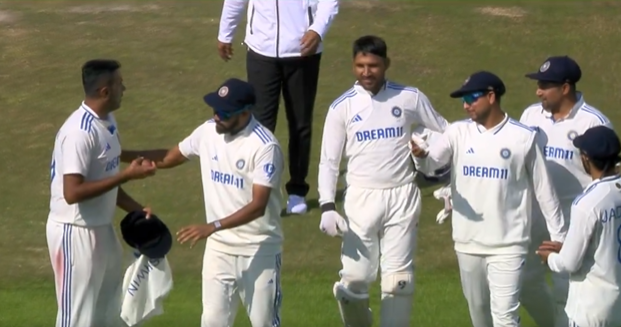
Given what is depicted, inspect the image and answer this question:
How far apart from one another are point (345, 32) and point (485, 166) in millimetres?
9132

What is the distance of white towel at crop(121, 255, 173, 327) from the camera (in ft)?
25.0

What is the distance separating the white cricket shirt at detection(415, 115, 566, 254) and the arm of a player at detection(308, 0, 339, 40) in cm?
303

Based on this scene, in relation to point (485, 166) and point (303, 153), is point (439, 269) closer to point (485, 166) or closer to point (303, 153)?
point (303, 153)

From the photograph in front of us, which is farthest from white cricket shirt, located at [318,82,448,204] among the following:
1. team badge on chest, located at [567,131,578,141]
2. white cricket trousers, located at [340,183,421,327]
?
team badge on chest, located at [567,131,578,141]

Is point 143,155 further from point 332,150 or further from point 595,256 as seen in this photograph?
point 595,256

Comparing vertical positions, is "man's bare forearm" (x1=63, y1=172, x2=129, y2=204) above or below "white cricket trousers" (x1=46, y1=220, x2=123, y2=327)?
above

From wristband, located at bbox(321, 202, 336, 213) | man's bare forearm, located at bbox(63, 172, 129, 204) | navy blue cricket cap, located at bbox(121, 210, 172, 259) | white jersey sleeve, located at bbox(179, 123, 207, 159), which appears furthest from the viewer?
wristband, located at bbox(321, 202, 336, 213)

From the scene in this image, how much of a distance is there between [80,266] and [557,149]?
3.26 meters

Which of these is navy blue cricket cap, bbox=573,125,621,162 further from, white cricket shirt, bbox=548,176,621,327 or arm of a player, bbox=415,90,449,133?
arm of a player, bbox=415,90,449,133

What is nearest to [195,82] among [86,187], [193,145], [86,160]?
[193,145]

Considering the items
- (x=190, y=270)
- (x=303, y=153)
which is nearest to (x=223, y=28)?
(x=303, y=153)

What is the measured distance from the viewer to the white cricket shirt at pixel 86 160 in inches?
272

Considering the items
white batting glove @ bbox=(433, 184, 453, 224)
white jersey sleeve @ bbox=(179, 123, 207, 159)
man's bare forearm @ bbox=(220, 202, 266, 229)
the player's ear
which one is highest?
the player's ear

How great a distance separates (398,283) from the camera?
304 inches
